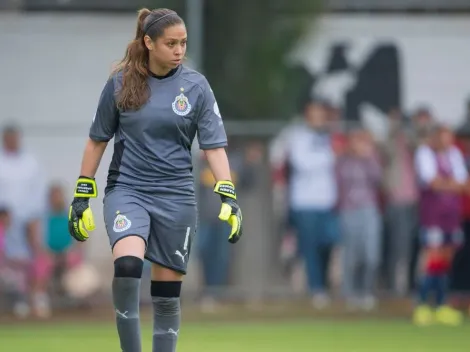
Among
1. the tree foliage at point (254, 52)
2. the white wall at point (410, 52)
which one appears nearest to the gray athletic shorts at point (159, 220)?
the tree foliage at point (254, 52)

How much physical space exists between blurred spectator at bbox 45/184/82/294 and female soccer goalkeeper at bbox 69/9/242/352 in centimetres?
798

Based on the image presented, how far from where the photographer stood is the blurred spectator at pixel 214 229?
1605 centimetres

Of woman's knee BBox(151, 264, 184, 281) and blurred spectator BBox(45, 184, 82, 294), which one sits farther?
blurred spectator BBox(45, 184, 82, 294)

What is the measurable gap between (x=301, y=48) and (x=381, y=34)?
111cm

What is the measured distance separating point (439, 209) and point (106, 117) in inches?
301

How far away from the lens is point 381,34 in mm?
17875

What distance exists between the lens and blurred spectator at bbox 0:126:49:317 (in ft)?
51.4

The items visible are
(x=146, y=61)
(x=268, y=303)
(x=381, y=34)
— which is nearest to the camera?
(x=146, y=61)

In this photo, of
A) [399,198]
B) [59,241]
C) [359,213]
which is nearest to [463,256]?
[399,198]

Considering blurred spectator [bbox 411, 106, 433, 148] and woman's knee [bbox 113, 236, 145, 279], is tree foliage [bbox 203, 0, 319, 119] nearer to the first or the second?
blurred spectator [bbox 411, 106, 433, 148]

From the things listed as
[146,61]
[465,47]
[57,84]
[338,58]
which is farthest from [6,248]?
[146,61]

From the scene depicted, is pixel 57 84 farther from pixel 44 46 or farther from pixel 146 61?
pixel 146 61

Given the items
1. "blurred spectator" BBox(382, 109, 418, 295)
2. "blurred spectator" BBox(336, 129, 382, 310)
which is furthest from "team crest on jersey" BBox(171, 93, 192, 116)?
"blurred spectator" BBox(382, 109, 418, 295)

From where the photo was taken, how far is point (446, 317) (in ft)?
46.9
